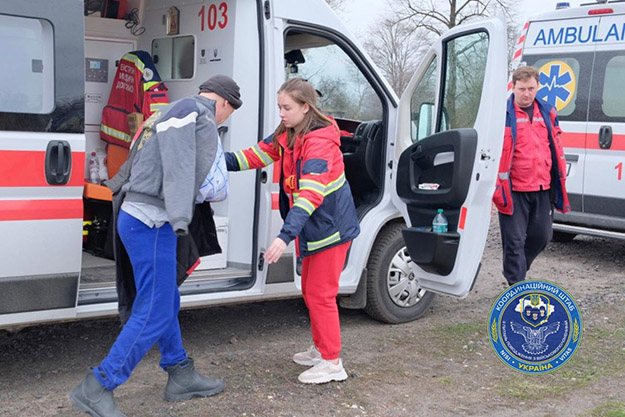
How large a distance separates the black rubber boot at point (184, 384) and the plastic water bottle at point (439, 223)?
5.27ft

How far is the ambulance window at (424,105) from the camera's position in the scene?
5035mm

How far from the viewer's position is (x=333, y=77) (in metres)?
5.33

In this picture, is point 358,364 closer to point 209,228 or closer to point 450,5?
point 209,228

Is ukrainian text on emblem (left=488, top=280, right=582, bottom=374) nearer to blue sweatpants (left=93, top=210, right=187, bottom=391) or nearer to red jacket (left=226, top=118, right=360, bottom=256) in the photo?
red jacket (left=226, top=118, right=360, bottom=256)

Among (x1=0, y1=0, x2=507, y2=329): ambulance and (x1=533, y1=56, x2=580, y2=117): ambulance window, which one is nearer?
(x1=0, y1=0, x2=507, y2=329): ambulance

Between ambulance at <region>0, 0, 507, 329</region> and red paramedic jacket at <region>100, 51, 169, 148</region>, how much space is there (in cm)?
14

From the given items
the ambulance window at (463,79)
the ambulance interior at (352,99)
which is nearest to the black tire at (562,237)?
the ambulance interior at (352,99)

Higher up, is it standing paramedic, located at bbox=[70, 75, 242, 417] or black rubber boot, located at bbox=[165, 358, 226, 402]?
standing paramedic, located at bbox=[70, 75, 242, 417]

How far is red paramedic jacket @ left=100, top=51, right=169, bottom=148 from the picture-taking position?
5.68 metres

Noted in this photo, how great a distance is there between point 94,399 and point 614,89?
5625 millimetres

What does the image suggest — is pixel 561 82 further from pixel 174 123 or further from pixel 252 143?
pixel 174 123

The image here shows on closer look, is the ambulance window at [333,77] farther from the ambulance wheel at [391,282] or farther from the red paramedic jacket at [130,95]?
the red paramedic jacket at [130,95]

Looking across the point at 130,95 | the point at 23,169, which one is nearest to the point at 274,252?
the point at 23,169

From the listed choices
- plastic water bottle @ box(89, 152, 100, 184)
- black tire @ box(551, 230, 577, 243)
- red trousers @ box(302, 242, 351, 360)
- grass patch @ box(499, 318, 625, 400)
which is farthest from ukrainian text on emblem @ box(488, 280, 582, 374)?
black tire @ box(551, 230, 577, 243)
